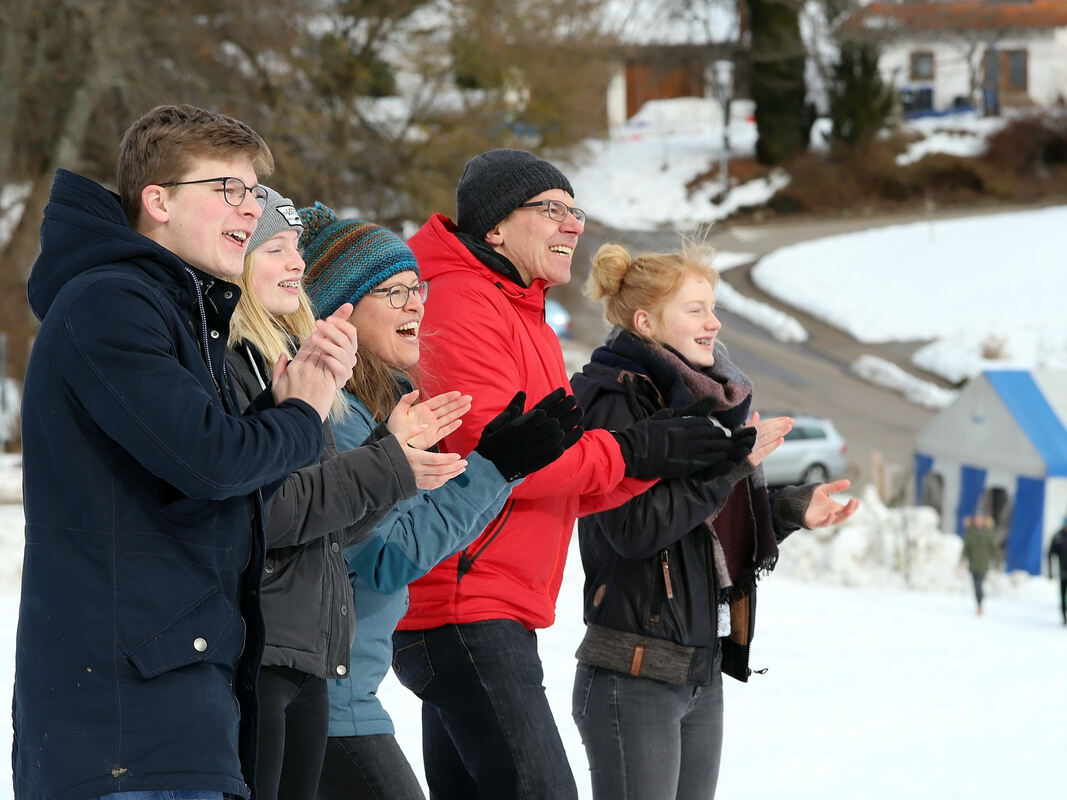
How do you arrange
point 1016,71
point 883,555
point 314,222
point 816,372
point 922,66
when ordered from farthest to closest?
point 922,66
point 1016,71
point 816,372
point 883,555
point 314,222

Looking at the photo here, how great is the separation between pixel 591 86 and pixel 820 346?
7.48 metres

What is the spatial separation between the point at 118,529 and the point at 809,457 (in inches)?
735

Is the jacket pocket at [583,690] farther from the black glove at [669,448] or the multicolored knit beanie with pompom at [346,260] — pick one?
the multicolored knit beanie with pompom at [346,260]

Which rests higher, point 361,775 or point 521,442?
point 521,442

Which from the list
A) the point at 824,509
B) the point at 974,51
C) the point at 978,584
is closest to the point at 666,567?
the point at 824,509

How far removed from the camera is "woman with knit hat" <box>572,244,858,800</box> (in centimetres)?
308

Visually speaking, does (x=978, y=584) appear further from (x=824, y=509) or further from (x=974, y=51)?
(x=974, y=51)

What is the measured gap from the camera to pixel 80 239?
192 cm

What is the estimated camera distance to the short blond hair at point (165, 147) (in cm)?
203

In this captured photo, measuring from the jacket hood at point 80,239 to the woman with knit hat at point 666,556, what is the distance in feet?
4.86

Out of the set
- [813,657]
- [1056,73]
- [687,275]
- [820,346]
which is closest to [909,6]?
[1056,73]

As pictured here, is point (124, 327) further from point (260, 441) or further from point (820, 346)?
point (820, 346)

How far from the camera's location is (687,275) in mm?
3396

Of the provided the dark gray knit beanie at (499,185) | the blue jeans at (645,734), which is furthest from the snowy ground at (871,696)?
the dark gray knit beanie at (499,185)
